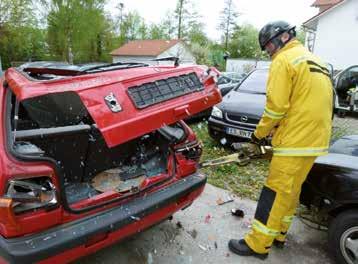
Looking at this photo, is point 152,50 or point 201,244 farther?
point 152,50

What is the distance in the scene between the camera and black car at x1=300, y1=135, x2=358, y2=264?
294cm

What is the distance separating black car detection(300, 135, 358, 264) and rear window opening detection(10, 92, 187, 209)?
129cm

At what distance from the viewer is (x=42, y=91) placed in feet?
7.73

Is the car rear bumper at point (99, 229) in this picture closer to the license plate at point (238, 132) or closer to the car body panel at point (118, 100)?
the car body panel at point (118, 100)

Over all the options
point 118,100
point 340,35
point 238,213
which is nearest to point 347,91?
point 238,213

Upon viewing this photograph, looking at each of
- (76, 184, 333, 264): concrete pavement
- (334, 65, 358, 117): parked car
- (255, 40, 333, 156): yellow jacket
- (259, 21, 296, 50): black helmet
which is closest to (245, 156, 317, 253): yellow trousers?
(255, 40, 333, 156): yellow jacket

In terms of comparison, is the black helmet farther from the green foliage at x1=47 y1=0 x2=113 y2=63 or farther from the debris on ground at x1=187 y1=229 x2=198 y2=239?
the green foliage at x1=47 y1=0 x2=113 y2=63

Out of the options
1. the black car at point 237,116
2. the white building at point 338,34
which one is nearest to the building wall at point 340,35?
the white building at point 338,34

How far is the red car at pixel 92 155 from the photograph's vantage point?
2.25m

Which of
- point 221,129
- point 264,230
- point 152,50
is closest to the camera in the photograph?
Answer: point 264,230

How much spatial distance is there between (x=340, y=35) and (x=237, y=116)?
19.0m

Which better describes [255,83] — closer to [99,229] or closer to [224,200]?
[224,200]

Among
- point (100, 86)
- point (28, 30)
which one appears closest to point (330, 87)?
point (100, 86)

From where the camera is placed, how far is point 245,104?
6145 mm
